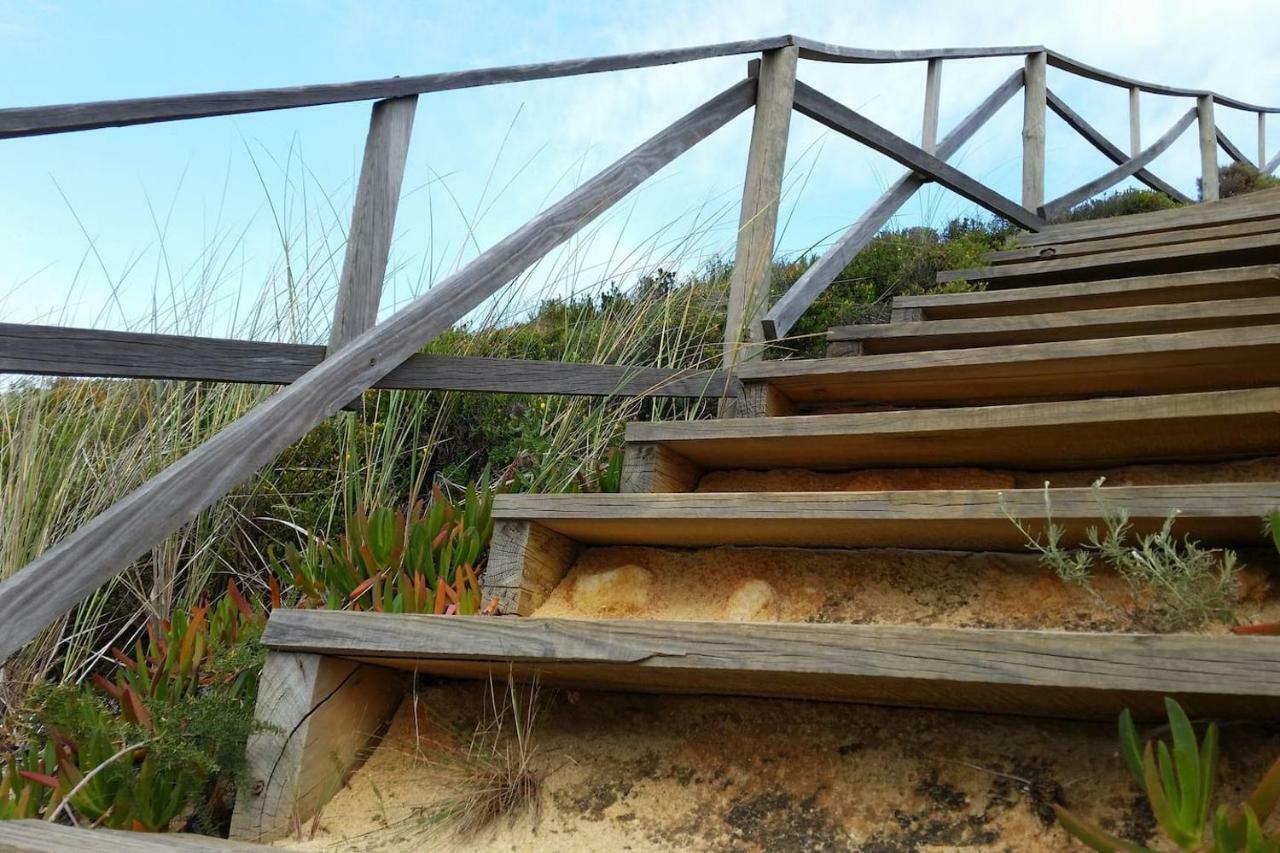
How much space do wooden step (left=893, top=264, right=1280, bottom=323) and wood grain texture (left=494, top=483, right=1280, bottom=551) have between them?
5.08ft

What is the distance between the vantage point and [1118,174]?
20.7ft

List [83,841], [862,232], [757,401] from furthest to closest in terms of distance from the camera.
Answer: [862,232] → [757,401] → [83,841]

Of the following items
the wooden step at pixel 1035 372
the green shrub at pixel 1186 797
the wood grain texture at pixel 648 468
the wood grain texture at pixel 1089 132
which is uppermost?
the wood grain texture at pixel 1089 132

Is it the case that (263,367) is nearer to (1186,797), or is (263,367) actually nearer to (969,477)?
(969,477)

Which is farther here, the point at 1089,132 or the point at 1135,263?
the point at 1089,132

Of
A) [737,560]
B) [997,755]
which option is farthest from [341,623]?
[997,755]

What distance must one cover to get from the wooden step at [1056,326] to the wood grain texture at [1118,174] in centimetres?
272

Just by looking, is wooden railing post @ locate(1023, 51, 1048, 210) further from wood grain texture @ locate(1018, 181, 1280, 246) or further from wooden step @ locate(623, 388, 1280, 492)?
wooden step @ locate(623, 388, 1280, 492)

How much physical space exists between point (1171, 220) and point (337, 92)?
12.9 ft

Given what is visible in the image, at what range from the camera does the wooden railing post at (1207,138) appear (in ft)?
25.6

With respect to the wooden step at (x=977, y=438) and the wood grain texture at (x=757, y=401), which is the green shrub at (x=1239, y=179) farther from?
the wooden step at (x=977, y=438)

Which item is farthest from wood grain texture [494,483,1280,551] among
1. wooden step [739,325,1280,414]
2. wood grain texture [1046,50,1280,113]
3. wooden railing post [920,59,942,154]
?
wood grain texture [1046,50,1280,113]

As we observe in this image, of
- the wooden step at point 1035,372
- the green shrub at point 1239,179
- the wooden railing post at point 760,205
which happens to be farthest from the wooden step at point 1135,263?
the green shrub at point 1239,179

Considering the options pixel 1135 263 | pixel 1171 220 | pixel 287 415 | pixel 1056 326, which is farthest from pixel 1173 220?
pixel 287 415
